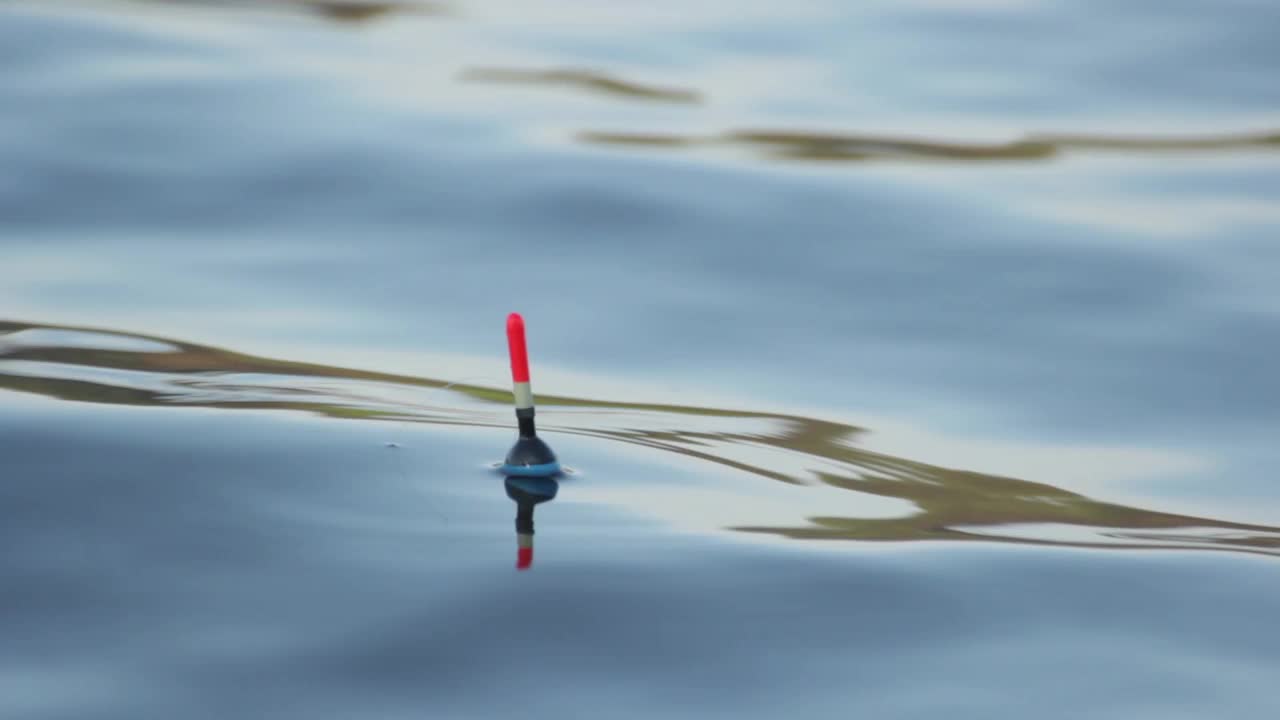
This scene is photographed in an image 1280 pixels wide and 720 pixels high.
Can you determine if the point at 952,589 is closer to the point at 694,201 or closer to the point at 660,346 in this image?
the point at 660,346

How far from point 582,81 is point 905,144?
2.73ft

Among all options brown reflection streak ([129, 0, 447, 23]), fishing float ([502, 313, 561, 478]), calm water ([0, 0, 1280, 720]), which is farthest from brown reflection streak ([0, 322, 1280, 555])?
brown reflection streak ([129, 0, 447, 23])

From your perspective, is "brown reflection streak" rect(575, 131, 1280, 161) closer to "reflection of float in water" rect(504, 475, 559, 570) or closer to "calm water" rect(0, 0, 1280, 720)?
"calm water" rect(0, 0, 1280, 720)

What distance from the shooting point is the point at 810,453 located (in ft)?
6.96

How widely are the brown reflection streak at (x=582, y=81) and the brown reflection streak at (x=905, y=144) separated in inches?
11.6

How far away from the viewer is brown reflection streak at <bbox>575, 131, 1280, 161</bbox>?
3.45m

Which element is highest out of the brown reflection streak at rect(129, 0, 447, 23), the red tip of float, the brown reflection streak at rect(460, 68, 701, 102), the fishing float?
the brown reflection streak at rect(129, 0, 447, 23)

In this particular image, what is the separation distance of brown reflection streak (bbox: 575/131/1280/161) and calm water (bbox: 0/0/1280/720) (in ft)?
0.05

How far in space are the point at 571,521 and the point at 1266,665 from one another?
714 mm

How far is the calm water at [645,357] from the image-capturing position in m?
1.55

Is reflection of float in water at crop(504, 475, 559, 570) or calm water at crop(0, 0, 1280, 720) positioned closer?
calm water at crop(0, 0, 1280, 720)

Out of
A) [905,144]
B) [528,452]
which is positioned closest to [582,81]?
[905,144]

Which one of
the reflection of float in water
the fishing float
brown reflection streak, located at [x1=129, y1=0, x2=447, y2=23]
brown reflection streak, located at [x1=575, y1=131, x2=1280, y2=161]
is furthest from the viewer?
brown reflection streak, located at [x1=129, y1=0, x2=447, y2=23]

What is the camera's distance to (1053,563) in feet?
5.88
